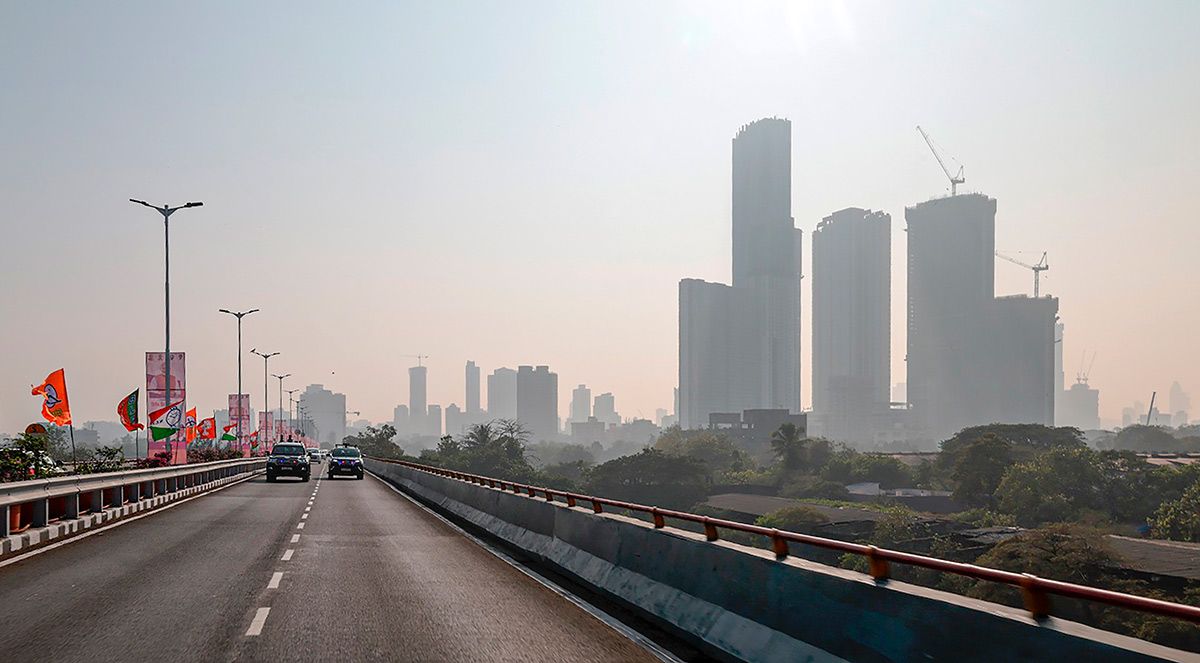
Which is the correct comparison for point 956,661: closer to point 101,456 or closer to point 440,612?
point 440,612

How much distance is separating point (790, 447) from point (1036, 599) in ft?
555

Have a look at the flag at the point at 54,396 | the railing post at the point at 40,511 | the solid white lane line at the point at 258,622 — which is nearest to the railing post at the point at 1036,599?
the solid white lane line at the point at 258,622

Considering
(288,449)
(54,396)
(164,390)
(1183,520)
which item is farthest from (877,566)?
(1183,520)

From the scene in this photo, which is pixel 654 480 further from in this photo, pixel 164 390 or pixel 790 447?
pixel 164 390

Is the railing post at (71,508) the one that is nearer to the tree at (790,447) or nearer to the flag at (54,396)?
the flag at (54,396)

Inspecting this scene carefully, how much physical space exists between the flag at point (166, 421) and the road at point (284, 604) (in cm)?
2944

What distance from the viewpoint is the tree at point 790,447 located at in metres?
170

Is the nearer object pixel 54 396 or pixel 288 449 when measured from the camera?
pixel 54 396

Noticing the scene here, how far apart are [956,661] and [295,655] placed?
545cm

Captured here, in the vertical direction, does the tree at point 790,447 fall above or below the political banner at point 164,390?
below

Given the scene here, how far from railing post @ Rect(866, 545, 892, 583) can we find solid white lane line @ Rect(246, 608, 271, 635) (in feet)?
19.0

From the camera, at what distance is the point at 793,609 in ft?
26.5

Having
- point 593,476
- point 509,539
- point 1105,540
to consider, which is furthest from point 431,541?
point 593,476

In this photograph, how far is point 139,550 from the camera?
56.4 ft
